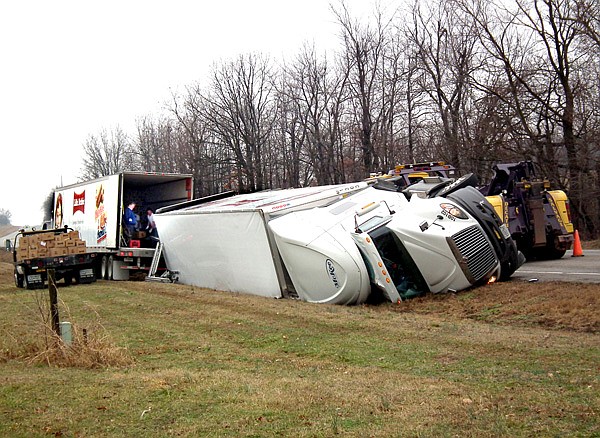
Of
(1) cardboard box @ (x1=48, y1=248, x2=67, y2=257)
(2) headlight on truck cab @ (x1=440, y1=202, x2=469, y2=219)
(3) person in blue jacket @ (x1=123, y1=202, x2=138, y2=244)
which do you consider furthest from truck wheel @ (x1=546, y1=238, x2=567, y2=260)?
(1) cardboard box @ (x1=48, y1=248, x2=67, y2=257)

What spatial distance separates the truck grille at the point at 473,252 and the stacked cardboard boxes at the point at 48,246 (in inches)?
540

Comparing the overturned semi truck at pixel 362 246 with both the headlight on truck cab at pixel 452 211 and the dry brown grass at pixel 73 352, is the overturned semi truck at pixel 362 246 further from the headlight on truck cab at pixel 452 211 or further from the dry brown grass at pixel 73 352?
the dry brown grass at pixel 73 352

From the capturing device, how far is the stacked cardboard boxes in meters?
22.8

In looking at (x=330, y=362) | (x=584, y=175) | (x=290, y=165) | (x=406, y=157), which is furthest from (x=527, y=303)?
(x=290, y=165)

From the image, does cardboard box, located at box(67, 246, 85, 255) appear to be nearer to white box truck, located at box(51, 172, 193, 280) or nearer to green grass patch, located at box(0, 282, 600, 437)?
white box truck, located at box(51, 172, 193, 280)

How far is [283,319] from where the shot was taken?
12055 mm

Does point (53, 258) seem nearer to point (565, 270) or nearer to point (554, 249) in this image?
point (554, 249)

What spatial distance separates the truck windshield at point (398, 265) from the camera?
45.7 feet

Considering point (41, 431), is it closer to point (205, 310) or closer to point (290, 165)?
point (205, 310)

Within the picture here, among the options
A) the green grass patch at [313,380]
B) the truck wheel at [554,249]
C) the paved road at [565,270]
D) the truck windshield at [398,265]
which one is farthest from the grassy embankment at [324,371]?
the truck wheel at [554,249]

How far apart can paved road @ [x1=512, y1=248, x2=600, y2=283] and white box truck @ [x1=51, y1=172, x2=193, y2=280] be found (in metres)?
12.8

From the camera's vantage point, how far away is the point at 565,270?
1636cm

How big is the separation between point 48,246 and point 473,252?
1471cm

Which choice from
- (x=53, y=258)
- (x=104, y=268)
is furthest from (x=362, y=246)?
(x=104, y=268)
